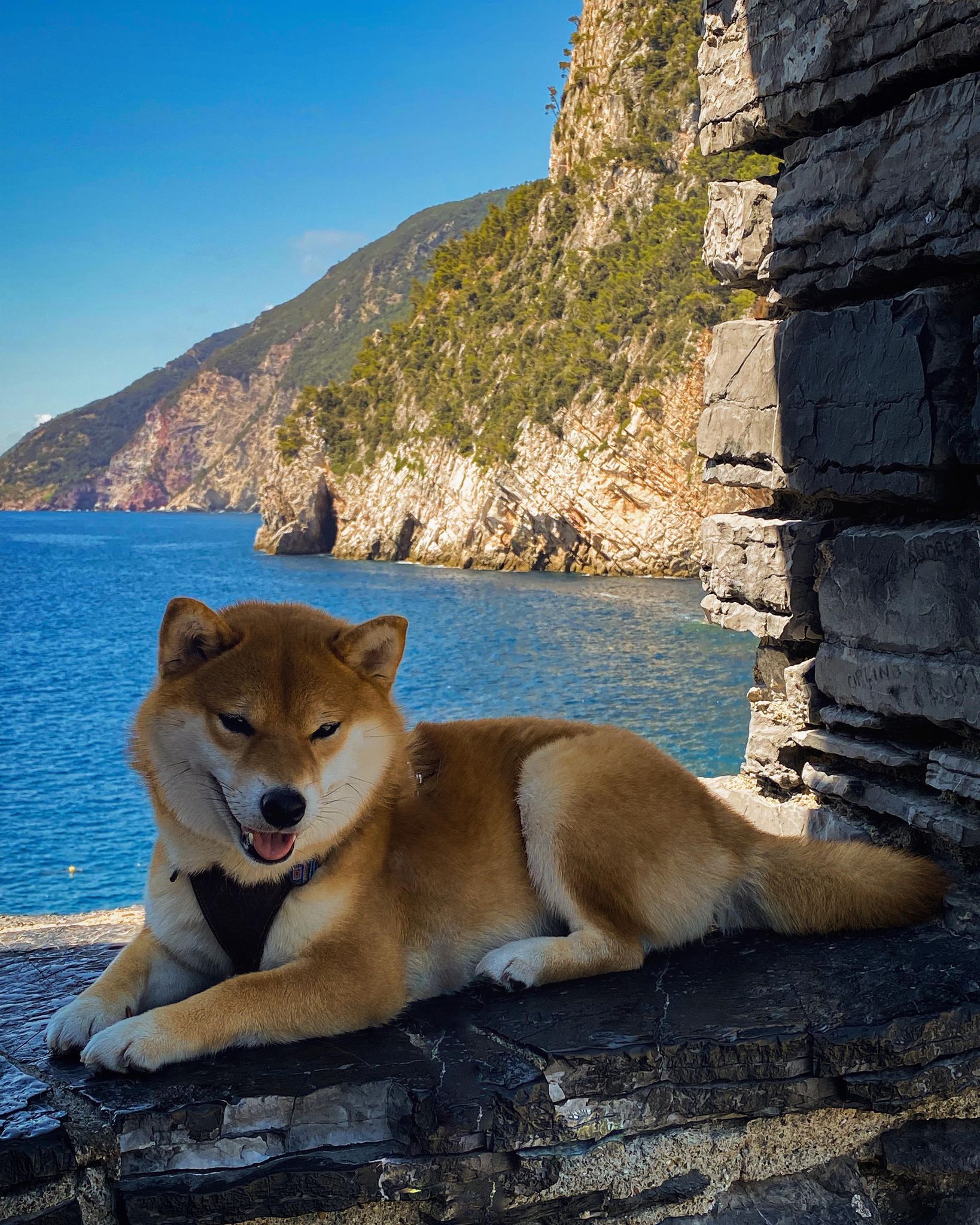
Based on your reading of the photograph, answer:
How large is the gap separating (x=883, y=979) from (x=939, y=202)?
8.24 ft

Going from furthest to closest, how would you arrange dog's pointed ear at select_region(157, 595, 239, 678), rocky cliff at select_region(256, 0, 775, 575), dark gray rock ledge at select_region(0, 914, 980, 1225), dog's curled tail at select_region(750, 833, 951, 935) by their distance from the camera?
rocky cliff at select_region(256, 0, 775, 575)
dog's curled tail at select_region(750, 833, 951, 935)
dog's pointed ear at select_region(157, 595, 239, 678)
dark gray rock ledge at select_region(0, 914, 980, 1225)

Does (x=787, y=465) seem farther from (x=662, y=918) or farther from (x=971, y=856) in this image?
(x=662, y=918)

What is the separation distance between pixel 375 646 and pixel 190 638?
1.77 ft

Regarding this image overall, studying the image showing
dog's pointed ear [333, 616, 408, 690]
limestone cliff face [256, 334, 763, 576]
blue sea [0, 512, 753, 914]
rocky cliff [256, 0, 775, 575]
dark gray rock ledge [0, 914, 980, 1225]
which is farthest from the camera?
rocky cliff [256, 0, 775, 575]

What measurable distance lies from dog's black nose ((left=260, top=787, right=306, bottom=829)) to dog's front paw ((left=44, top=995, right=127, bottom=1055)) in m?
0.74

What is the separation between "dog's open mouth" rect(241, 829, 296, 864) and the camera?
286 centimetres

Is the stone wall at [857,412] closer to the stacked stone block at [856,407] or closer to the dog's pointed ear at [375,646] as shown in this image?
the stacked stone block at [856,407]

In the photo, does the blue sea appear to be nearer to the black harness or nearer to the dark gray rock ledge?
the black harness

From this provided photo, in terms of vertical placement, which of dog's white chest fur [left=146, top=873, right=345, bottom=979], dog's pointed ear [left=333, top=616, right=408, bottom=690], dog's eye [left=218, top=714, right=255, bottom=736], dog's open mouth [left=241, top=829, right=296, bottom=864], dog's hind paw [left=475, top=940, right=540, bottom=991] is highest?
dog's pointed ear [left=333, top=616, right=408, bottom=690]

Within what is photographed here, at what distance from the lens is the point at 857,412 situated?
3.93 m

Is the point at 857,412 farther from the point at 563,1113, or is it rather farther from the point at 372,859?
the point at 563,1113

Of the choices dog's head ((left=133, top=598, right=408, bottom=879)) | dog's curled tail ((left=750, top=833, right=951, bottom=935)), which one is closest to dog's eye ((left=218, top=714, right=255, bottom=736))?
dog's head ((left=133, top=598, right=408, bottom=879))

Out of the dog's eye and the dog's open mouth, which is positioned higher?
the dog's eye

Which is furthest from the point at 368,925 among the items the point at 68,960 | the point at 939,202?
the point at 939,202
